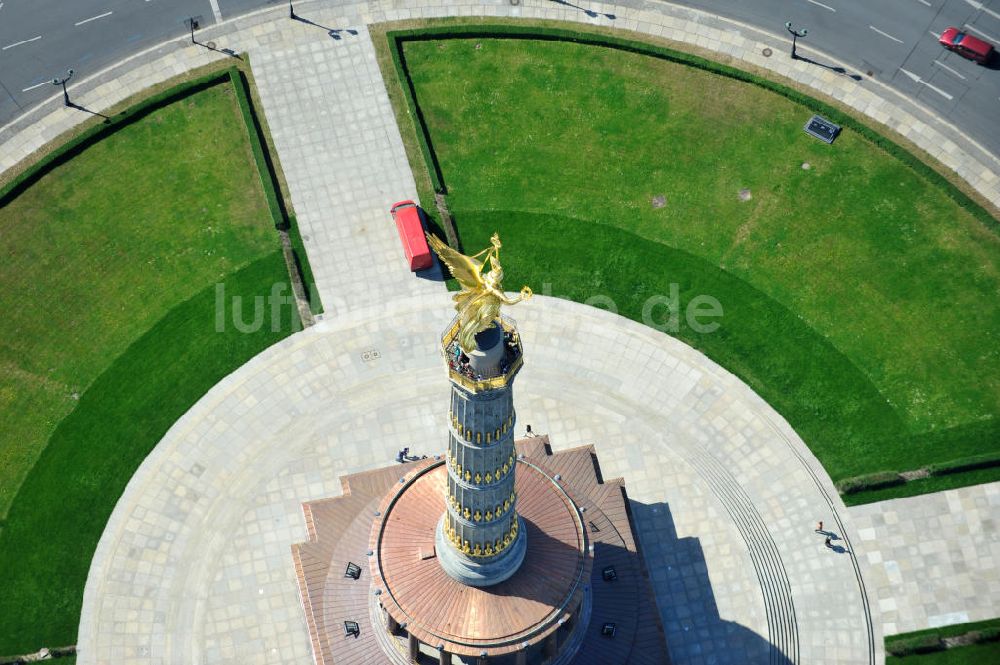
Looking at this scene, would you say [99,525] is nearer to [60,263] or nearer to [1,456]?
[1,456]

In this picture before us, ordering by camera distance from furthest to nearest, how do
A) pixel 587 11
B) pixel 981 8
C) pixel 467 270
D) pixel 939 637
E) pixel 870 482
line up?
pixel 587 11, pixel 981 8, pixel 870 482, pixel 939 637, pixel 467 270

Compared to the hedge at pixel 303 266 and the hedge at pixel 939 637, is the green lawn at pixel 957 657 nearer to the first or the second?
the hedge at pixel 939 637

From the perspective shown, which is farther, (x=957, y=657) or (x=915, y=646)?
(x=957, y=657)

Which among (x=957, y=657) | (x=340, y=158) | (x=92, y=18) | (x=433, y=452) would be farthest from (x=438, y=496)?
(x=92, y=18)

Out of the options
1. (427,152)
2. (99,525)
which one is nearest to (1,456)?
(99,525)

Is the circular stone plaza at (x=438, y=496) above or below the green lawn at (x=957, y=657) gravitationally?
above

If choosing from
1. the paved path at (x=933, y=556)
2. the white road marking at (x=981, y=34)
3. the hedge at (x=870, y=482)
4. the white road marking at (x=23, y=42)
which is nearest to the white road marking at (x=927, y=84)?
the white road marking at (x=981, y=34)

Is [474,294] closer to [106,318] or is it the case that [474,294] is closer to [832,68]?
[106,318]
